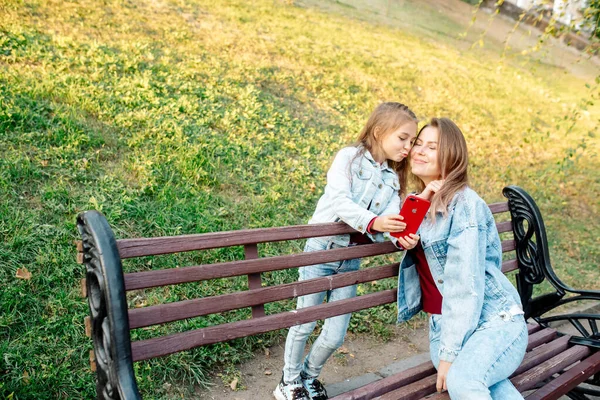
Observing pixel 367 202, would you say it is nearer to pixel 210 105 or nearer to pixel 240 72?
pixel 210 105

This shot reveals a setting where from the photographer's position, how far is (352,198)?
9.35ft

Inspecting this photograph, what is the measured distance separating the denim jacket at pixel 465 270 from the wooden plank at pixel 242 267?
334 mm

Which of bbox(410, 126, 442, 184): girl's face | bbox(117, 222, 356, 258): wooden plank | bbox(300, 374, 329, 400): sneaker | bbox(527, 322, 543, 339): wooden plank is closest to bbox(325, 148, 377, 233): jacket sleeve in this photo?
bbox(117, 222, 356, 258): wooden plank

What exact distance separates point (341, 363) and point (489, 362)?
1590 mm

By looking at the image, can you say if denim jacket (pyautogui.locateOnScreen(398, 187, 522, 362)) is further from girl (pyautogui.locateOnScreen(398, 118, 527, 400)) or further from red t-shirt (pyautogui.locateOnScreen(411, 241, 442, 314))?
red t-shirt (pyautogui.locateOnScreen(411, 241, 442, 314))

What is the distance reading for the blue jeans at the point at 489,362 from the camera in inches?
90.8

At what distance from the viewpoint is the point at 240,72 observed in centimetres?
716

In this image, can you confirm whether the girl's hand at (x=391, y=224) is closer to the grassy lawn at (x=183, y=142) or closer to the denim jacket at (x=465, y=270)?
the denim jacket at (x=465, y=270)

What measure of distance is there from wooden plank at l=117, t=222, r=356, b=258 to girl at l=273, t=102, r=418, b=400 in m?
0.12

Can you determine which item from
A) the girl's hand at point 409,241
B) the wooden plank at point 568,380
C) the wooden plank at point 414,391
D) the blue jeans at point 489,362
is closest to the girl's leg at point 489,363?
the blue jeans at point 489,362

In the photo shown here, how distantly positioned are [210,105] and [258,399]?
11.8ft

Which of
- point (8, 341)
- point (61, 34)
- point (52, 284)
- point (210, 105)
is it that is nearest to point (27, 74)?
point (61, 34)

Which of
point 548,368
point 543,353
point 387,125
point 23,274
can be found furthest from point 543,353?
point 23,274

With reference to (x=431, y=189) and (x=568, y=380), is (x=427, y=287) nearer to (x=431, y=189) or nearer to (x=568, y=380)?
(x=431, y=189)
